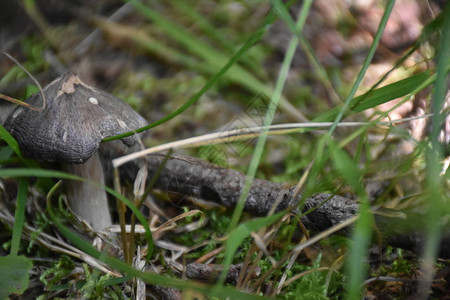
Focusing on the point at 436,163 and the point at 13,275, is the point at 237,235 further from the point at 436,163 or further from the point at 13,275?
the point at 13,275

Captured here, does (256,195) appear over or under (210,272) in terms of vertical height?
over

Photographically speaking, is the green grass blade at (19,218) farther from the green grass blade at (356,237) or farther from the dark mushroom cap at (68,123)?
the green grass blade at (356,237)

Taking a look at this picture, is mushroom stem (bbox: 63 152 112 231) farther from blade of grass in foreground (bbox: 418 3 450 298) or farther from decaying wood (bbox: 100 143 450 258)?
blade of grass in foreground (bbox: 418 3 450 298)

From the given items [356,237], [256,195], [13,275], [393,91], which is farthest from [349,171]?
[13,275]

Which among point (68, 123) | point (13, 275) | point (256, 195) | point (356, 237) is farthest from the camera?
point (256, 195)

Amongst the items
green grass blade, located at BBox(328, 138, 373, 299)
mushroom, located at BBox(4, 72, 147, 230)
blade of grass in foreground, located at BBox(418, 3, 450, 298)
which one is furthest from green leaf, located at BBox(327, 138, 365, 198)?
mushroom, located at BBox(4, 72, 147, 230)

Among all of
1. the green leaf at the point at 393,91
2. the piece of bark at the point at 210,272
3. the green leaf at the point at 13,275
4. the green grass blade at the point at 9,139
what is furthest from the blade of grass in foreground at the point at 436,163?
the green grass blade at the point at 9,139

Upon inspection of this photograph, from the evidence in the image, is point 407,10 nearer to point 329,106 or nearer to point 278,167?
point 329,106

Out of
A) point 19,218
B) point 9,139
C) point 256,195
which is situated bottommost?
point 19,218
